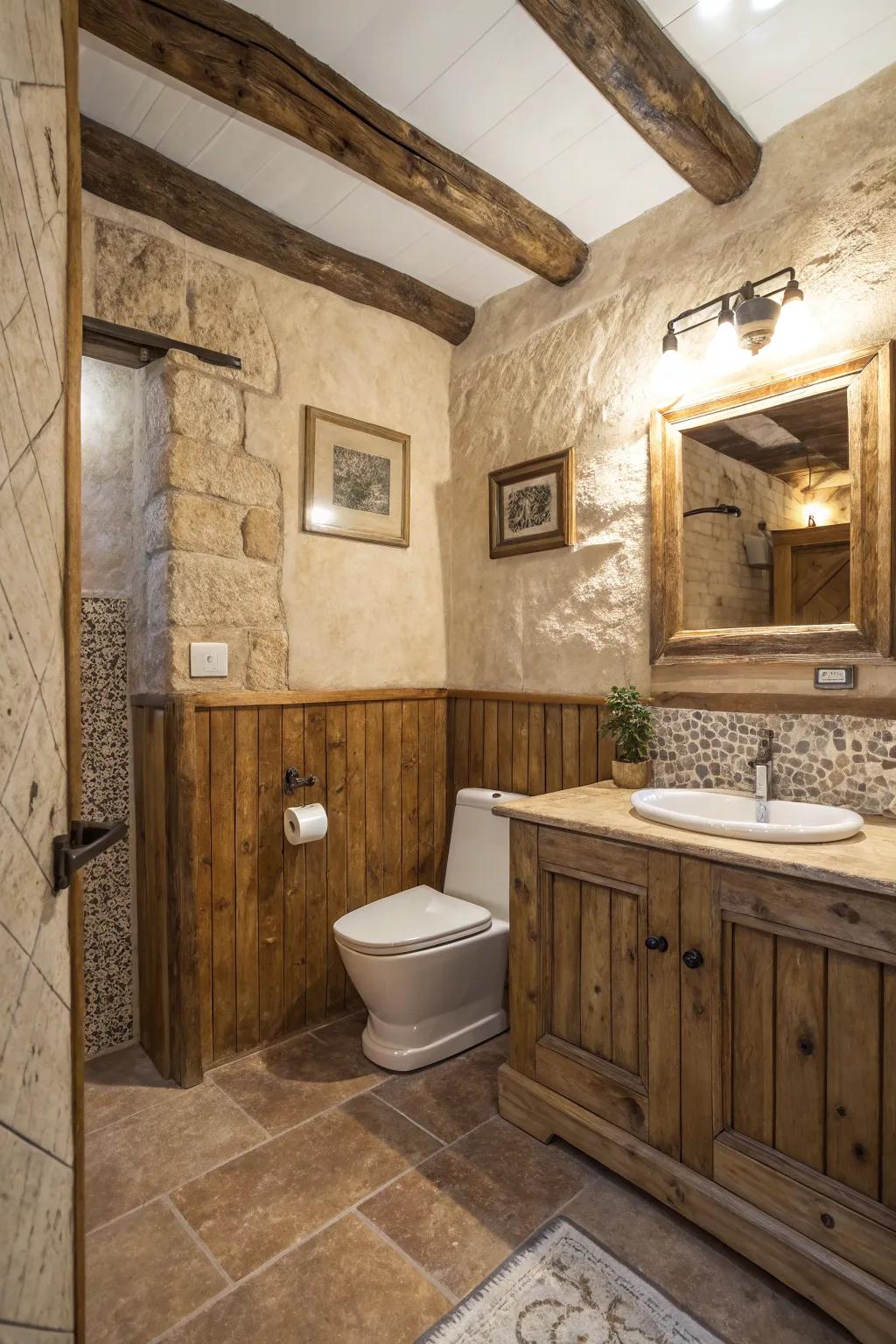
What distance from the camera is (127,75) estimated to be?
169 cm

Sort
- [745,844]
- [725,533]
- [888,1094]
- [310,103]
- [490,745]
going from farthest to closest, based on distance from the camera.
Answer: [490,745]
[725,533]
[310,103]
[745,844]
[888,1094]

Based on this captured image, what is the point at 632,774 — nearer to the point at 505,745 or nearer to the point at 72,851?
the point at 505,745

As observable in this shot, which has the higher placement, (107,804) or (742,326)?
(742,326)

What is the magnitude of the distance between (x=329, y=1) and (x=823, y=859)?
2080mm

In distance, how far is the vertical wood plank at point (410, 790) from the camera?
8.71 ft

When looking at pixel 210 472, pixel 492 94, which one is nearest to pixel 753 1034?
pixel 210 472

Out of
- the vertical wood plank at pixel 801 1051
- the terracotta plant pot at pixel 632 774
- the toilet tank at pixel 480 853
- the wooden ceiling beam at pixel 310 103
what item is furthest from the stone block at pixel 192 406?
the vertical wood plank at pixel 801 1051

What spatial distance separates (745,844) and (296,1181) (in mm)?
1328

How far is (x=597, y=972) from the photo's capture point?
170cm

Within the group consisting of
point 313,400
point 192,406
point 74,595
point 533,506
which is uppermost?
point 313,400

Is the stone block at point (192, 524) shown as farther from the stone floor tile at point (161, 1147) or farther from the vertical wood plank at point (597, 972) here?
the stone floor tile at point (161, 1147)

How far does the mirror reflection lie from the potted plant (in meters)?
0.28

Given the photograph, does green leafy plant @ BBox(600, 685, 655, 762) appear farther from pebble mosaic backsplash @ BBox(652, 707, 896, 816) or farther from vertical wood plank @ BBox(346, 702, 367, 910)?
vertical wood plank @ BBox(346, 702, 367, 910)

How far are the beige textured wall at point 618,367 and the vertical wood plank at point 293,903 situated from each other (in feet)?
2.53
